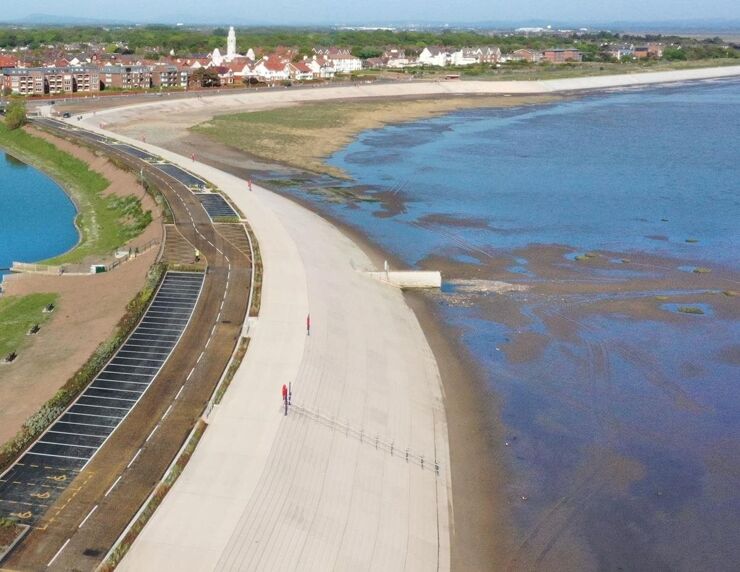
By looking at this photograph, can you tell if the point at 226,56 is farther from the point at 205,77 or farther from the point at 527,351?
the point at 527,351

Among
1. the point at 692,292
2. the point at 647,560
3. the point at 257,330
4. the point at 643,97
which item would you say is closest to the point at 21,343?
the point at 257,330

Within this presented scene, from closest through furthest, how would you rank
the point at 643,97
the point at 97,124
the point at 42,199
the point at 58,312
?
1. the point at 58,312
2. the point at 42,199
3. the point at 97,124
4. the point at 643,97

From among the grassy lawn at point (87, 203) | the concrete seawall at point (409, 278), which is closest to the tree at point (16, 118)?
the grassy lawn at point (87, 203)

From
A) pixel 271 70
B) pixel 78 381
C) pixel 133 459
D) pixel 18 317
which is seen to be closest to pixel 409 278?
pixel 18 317

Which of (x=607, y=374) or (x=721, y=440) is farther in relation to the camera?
(x=607, y=374)

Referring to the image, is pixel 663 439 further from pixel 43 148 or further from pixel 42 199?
pixel 43 148
